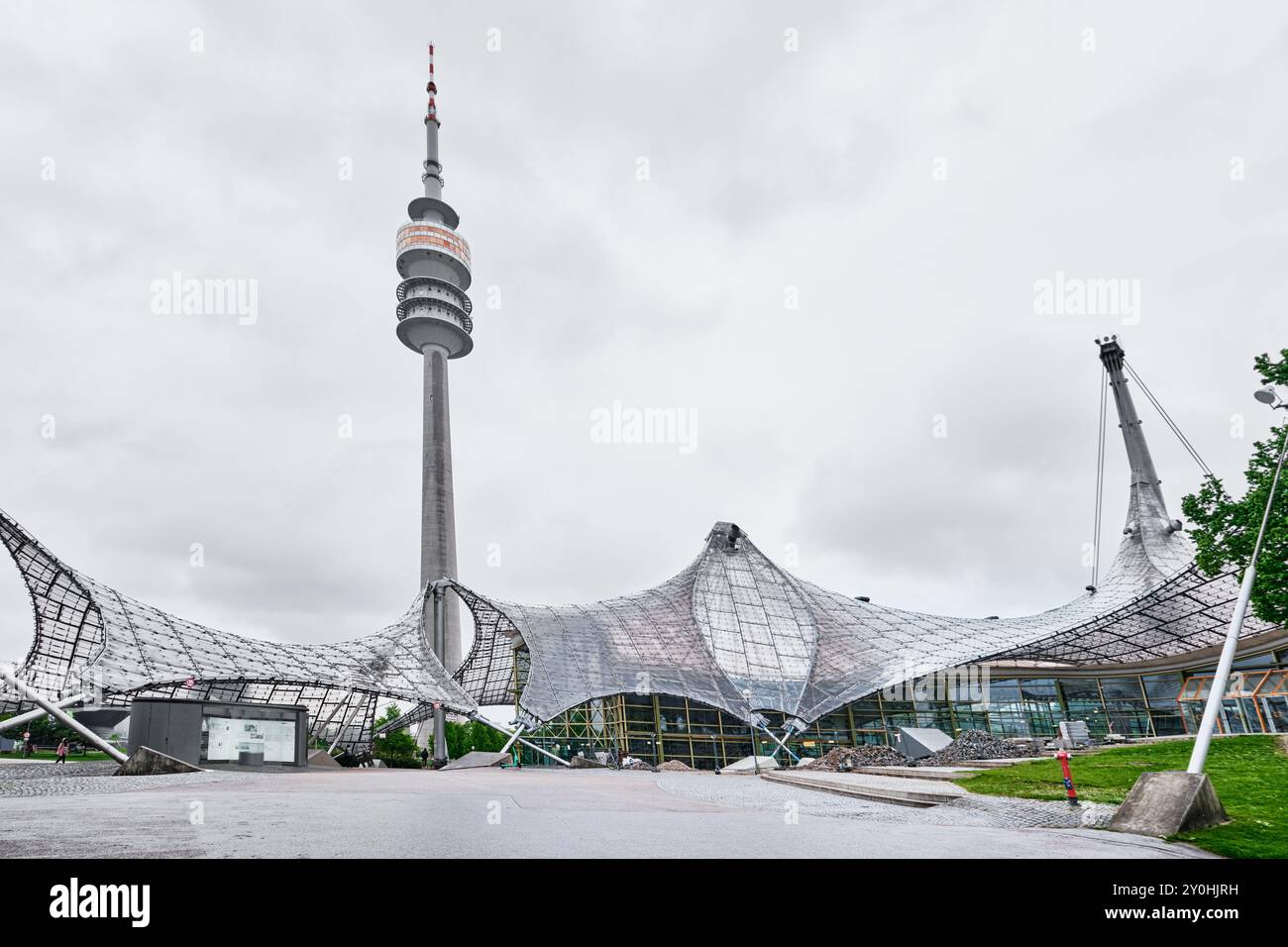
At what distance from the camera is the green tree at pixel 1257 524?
863 inches

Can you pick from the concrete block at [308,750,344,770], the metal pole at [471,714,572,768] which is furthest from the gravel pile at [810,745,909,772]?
the concrete block at [308,750,344,770]

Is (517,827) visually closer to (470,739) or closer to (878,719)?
(878,719)

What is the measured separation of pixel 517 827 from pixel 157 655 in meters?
41.3

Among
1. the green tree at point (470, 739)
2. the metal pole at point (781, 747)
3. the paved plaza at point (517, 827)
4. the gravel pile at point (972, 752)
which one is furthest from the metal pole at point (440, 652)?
the paved plaza at point (517, 827)

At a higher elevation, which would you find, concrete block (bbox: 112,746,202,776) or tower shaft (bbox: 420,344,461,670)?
tower shaft (bbox: 420,344,461,670)

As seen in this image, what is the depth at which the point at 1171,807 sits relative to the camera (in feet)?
33.3

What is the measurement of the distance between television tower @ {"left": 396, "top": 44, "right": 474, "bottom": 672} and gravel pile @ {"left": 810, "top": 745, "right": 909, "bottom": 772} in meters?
67.1

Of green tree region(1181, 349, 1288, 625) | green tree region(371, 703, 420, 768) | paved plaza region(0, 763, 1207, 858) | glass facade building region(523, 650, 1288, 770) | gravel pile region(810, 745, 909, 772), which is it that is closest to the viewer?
paved plaza region(0, 763, 1207, 858)

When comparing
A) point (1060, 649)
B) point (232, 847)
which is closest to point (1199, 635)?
point (1060, 649)

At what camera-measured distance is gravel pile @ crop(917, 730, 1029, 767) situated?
3409 centimetres

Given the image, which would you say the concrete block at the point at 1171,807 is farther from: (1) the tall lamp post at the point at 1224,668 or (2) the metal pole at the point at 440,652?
(2) the metal pole at the point at 440,652

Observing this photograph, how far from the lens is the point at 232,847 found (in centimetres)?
766

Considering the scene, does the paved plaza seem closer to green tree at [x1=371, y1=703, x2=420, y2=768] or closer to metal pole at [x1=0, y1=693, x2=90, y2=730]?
metal pole at [x1=0, y1=693, x2=90, y2=730]
